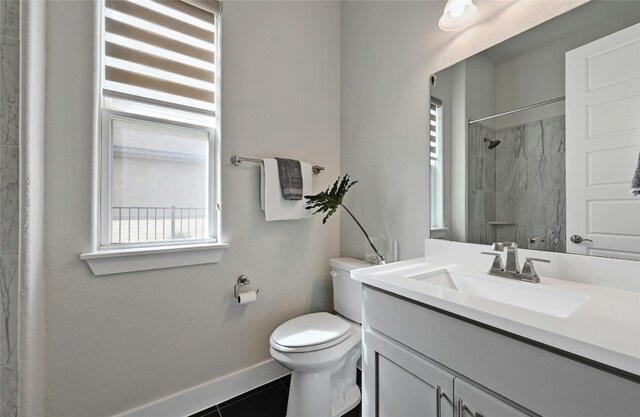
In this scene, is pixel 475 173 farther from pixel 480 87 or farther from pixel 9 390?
pixel 9 390

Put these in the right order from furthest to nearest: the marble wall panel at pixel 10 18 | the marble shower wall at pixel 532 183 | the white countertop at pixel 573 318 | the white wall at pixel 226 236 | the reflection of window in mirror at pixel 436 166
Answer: the reflection of window in mirror at pixel 436 166
the white wall at pixel 226 236
the marble shower wall at pixel 532 183
the marble wall panel at pixel 10 18
the white countertop at pixel 573 318

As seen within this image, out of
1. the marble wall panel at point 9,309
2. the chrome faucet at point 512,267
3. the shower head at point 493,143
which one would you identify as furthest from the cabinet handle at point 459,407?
the marble wall panel at point 9,309

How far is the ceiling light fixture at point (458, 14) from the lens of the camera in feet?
3.88

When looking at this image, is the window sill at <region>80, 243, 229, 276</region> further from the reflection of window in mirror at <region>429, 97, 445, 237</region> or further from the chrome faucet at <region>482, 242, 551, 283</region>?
the chrome faucet at <region>482, 242, 551, 283</region>

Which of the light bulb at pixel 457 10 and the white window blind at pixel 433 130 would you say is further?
the white window blind at pixel 433 130

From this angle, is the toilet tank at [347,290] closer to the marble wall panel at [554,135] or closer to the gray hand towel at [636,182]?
the marble wall panel at [554,135]

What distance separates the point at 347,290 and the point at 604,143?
1.32 metres

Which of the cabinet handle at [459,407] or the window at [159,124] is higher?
the window at [159,124]

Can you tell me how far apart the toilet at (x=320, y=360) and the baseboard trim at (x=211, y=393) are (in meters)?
0.38

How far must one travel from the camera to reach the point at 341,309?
1.71 m

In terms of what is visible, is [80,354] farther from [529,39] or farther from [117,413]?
[529,39]

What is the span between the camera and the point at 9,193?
892 millimetres

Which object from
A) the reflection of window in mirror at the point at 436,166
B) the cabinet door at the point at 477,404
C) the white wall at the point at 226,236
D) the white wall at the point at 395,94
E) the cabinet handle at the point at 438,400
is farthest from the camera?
the reflection of window in mirror at the point at 436,166

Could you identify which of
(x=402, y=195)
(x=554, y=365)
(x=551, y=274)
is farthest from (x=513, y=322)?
(x=402, y=195)
